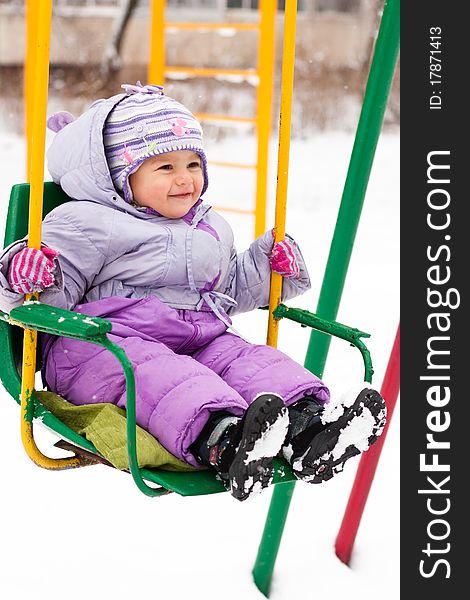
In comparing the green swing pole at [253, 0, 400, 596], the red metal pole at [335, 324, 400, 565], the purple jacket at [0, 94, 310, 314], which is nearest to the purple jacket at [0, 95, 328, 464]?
the purple jacket at [0, 94, 310, 314]

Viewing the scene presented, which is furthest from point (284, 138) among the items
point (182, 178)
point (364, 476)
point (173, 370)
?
A: point (364, 476)

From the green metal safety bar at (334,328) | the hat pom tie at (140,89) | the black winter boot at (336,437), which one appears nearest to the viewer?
the black winter boot at (336,437)

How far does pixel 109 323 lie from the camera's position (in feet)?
6.08

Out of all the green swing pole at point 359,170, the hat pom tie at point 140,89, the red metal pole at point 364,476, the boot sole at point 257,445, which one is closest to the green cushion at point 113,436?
the boot sole at point 257,445

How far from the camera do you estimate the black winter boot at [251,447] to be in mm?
1849

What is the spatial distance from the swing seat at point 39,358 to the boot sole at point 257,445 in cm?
9

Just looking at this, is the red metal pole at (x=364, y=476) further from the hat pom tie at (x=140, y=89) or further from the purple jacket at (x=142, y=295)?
the hat pom tie at (x=140, y=89)

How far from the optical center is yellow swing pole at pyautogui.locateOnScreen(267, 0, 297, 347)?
87.7 inches

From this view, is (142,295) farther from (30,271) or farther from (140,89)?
(140,89)

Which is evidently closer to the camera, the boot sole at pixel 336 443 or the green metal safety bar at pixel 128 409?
the green metal safety bar at pixel 128 409

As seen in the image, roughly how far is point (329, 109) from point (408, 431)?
822 centimetres

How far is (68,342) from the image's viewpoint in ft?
7.20

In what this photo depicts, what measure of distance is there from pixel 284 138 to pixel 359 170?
1.85 feet

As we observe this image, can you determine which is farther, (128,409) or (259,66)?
(259,66)
